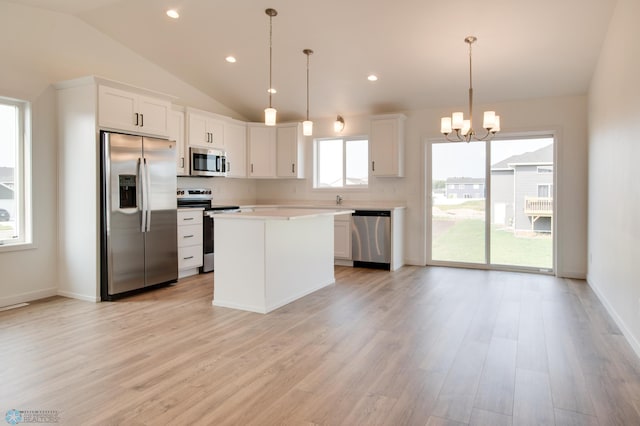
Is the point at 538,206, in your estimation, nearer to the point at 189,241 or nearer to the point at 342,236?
the point at 342,236

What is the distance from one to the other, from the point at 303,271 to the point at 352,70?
9.09 feet

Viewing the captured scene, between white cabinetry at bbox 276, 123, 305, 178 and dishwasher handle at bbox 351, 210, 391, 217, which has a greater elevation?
white cabinetry at bbox 276, 123, 305, 178

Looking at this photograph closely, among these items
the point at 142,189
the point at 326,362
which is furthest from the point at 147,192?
the point at 326,362

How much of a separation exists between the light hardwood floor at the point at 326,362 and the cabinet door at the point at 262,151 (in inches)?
121

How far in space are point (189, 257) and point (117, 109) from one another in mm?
2072

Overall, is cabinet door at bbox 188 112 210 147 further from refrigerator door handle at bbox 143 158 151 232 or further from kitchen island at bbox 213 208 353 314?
kitchen island at bbox 213 208 353 314

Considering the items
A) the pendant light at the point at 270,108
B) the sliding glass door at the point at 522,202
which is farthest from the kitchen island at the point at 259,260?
the sliding glass door at the point at 522,202

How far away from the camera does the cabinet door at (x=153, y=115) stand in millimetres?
4629

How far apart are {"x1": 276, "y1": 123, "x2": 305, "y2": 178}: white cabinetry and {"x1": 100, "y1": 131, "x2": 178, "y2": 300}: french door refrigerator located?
8.00ft

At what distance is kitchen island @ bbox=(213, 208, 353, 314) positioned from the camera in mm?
3869

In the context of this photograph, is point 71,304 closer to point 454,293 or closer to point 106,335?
point 106,335

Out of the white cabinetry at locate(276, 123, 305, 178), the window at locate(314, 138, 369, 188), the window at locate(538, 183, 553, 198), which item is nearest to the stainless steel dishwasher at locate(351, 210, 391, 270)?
the window at locate(314, 138, 369, 188)

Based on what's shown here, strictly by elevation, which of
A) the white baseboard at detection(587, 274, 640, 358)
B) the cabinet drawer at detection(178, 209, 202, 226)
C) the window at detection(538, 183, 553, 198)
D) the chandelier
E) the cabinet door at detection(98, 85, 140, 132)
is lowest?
the white baseboard at detection(587, 274, 640, 358)

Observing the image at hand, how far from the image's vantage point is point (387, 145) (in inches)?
249
